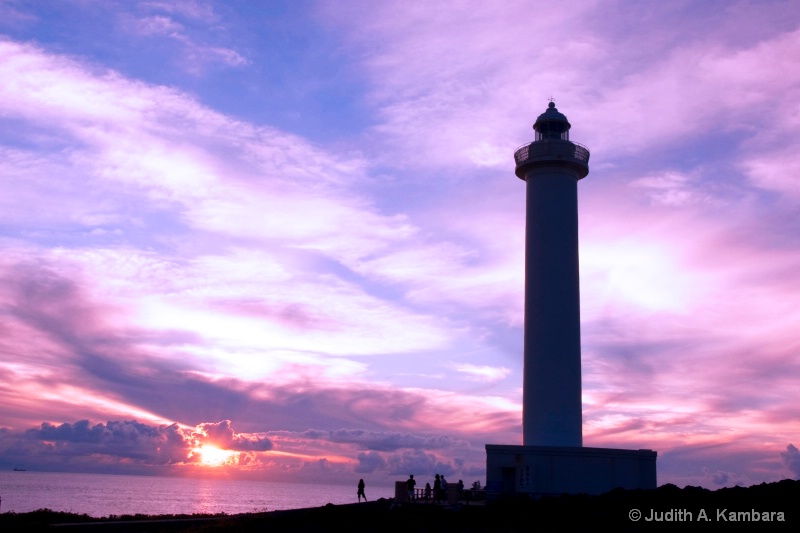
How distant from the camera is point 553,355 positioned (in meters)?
37.4

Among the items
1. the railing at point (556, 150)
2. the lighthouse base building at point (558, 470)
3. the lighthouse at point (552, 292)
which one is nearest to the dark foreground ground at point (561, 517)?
the lighthouse base building at point (558, 470)

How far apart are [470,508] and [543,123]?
20.2 metres

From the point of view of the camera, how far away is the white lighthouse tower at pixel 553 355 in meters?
34.9

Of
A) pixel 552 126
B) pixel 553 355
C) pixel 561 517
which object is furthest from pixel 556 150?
pixel 561 517

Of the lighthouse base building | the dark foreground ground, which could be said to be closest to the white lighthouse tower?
the lighthouse base building

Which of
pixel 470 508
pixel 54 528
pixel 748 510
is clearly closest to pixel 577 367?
pixel 470 508

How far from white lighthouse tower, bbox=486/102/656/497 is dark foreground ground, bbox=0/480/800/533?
5210 millimetres

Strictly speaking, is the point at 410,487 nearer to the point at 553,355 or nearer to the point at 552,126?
the point at 553,355

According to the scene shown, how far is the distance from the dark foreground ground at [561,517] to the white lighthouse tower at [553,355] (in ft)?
17.1

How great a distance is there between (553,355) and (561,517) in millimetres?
12785

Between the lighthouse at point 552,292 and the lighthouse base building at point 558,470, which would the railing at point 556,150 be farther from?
the lighthouse base building at point 558,470

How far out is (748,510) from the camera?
24625mm

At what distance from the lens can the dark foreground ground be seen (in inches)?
938

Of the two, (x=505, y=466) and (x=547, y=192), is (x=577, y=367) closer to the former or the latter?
(x=505, y=466)
